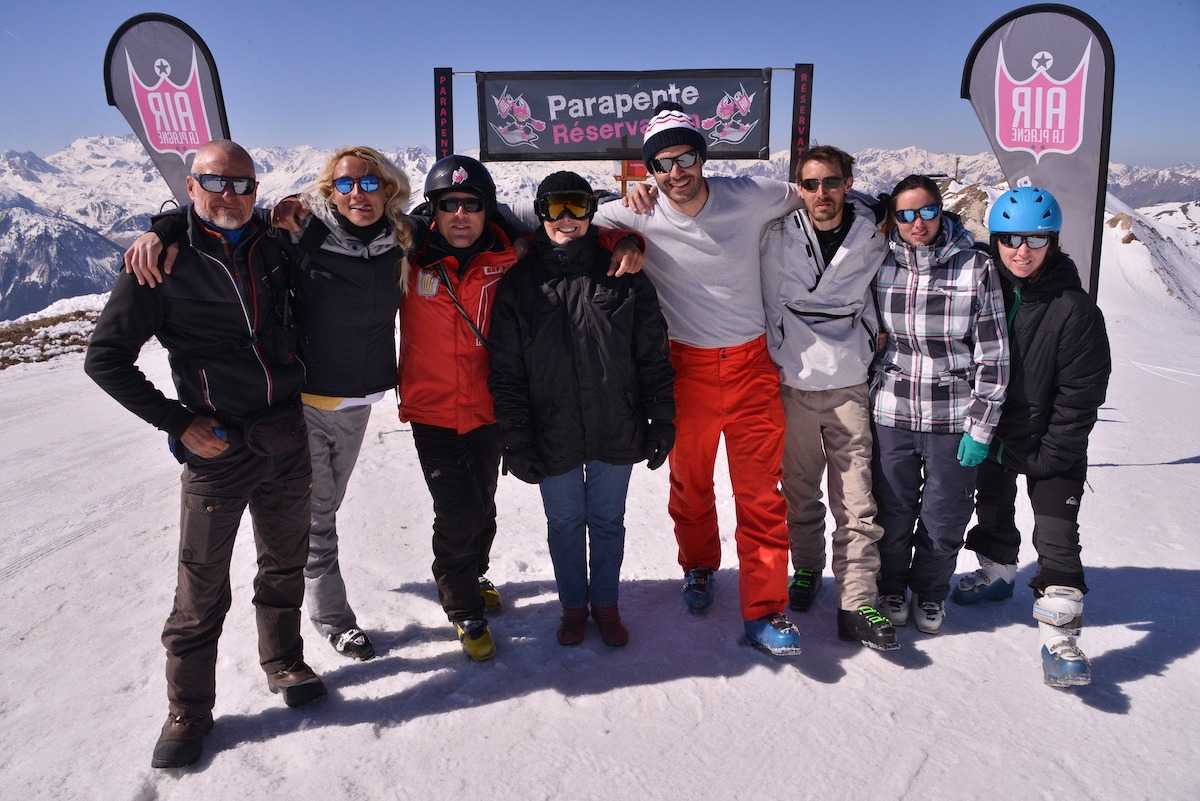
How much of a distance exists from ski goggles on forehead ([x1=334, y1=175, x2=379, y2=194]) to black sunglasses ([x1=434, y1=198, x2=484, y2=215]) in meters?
0.29

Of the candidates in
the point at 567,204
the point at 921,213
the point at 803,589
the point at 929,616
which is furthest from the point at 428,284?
the point at 929,616

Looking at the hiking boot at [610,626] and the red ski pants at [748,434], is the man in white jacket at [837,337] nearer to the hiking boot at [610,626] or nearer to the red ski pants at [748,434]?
the red ski pants at [748,434]

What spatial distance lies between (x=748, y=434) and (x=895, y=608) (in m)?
1.20

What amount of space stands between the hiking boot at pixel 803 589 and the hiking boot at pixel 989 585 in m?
0.77

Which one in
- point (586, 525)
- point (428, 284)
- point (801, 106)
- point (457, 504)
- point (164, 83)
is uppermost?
point (801, 106)

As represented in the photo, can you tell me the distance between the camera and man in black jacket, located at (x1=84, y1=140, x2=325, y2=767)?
2465 mm

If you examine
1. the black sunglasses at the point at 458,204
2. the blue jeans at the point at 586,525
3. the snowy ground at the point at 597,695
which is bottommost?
the snowy ground at the point at 597,695

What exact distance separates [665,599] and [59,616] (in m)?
3.26

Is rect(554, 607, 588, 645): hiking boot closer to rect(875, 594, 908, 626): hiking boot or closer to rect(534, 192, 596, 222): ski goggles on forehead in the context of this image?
rect(875, 594, 908, 626): hiking boot

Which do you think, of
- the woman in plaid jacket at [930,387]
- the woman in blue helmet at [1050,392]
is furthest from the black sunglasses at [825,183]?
the woman in blue helmet at [1050,392]

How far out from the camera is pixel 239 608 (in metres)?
3.70

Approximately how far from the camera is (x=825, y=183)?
10.4 feet

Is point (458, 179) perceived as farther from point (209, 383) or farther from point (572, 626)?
point (572, 626)

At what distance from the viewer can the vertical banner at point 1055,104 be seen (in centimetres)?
473
